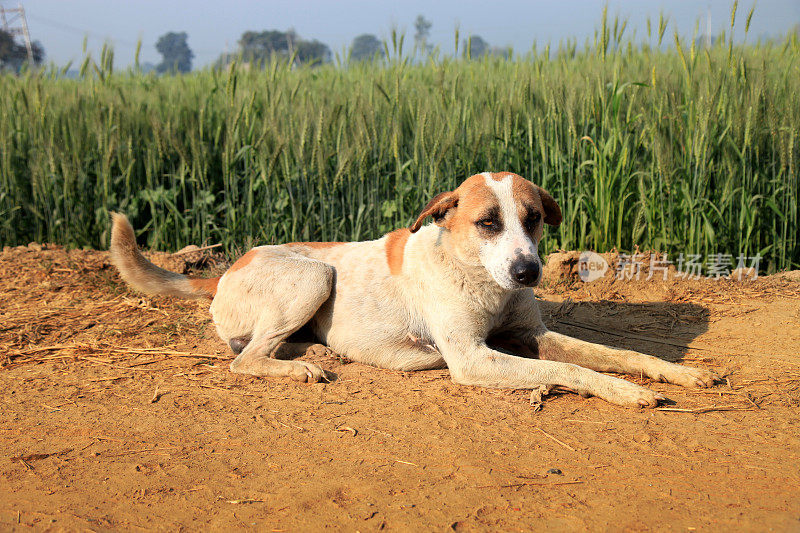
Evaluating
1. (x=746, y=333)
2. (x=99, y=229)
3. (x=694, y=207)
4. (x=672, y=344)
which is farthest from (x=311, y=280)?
(x=99, y=229)

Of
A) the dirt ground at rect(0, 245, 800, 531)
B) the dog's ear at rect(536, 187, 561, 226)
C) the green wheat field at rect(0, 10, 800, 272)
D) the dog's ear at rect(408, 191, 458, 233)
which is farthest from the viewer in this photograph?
the green wheat field at rect(0, 10, 800, 272)

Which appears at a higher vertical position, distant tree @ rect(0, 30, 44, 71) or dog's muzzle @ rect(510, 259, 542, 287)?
distant tree @ rect(0, 30, 44, 71)

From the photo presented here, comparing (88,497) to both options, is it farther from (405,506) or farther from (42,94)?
(42,94)

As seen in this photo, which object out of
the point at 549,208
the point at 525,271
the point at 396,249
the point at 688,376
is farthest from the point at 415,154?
the point at 688,376

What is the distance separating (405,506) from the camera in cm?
242

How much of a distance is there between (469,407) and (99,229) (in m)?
5.16

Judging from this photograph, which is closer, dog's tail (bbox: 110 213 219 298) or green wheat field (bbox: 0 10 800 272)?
dog's tail (bbox: 110 213 219 298)

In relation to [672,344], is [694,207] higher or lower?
higher

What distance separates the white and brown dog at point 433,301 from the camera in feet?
11.7

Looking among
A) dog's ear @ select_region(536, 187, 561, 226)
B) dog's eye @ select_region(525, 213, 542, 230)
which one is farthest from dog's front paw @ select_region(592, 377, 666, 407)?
dog's ear @ select_region(536, 187, 561, 226)

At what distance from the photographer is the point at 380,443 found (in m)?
2.98

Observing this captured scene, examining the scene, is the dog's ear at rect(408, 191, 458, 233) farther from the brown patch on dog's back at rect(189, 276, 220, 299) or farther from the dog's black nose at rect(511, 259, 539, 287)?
the brown patch on dog's back at rect(189, 276, 220, 299)

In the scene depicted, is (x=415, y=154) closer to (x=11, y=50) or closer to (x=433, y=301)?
(x=433, y=301)

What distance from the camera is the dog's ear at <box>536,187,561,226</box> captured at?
156 inches
